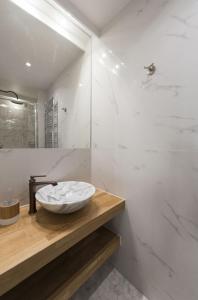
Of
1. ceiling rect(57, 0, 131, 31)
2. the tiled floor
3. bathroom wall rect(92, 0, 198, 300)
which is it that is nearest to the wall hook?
bathroom wall rect(92, 0, 198, 300)

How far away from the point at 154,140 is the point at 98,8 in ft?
4.09

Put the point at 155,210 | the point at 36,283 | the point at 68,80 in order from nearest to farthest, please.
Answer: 1. the point at 36,283
2. the point at 155,210
3. the point at 68,80

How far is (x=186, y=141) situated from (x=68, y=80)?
126cm

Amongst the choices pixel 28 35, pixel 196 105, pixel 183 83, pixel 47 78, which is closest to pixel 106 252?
pixel 196 105

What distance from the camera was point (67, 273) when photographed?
1.01 metres

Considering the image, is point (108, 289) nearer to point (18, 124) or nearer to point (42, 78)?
point (18, 124)

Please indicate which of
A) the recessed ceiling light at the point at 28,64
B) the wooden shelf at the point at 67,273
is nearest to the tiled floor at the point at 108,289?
the wooden shelf at the point at 67,273

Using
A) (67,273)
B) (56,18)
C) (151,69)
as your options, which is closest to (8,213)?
(67,273)

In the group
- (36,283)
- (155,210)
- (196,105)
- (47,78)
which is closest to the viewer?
(196,105)

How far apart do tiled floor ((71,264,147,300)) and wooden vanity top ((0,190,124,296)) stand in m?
0.68

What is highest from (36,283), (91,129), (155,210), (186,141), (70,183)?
(91,129)

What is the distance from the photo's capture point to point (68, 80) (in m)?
1.49

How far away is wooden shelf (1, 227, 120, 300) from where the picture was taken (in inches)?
35.0

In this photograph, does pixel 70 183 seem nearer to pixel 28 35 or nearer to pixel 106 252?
pixel 106 252
